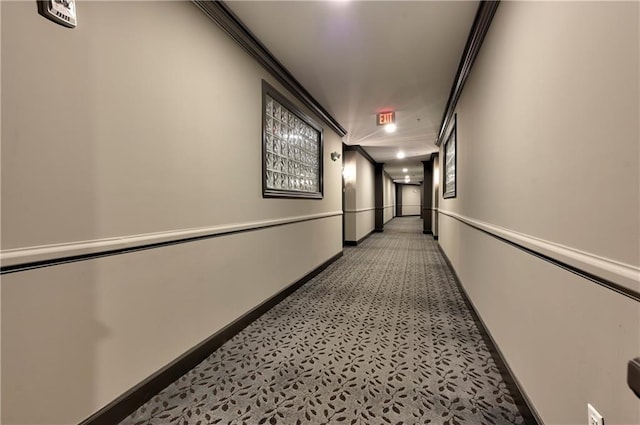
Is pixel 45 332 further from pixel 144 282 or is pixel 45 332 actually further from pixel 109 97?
pixel 109 97

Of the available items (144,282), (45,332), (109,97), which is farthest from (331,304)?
(109,97)

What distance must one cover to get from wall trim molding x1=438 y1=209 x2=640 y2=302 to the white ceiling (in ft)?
5.55

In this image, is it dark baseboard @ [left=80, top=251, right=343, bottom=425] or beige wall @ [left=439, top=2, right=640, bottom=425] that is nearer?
beige wall @ [left=439, top=2, right=640, bottom=425]

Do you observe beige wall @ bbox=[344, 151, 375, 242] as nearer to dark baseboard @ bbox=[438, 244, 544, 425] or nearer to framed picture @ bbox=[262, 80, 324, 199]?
framed picture @ bbox=[262, 80, 324, 199]

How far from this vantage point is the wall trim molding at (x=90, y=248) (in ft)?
3.21

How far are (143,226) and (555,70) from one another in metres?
1.97

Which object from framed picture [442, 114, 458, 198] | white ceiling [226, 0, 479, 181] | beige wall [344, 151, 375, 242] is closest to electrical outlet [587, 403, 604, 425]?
white ceiling [226, 0, 479, 181]

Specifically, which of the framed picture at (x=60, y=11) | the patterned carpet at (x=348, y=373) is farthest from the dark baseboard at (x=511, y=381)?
the framed picture at (x=60, y=11)

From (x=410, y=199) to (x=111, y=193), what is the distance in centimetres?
2148

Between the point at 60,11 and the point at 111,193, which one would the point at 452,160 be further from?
the point at 60,11

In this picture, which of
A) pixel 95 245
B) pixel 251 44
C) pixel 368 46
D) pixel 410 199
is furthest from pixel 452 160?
→ pixel 410 199

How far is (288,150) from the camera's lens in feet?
10.3

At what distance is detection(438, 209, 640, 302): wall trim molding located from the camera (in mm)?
665

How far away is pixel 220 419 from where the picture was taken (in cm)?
133
